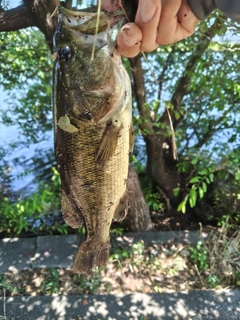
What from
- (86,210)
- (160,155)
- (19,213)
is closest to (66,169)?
(86,210)

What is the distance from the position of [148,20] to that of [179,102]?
9.98 ft

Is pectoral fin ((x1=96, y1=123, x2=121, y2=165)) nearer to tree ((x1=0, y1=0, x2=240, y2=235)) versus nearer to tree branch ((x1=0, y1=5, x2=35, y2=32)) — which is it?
tree ((x1=0, y1=0, x2=240, y2=235))

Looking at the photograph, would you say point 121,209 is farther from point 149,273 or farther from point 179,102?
point 179,102

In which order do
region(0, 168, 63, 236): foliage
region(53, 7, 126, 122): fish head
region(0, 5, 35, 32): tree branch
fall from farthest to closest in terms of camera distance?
region(0, 168, 63, 236): foliage, region(0, 5, 35, 32): tree branch, region(53, 7, 126, 122): fish head

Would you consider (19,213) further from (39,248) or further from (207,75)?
(207,75)

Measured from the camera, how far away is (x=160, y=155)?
4.55 metres

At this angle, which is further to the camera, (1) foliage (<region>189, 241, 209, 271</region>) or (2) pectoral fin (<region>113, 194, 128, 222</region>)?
(1) foliage (<region>189, 241, 209, 271</region>)

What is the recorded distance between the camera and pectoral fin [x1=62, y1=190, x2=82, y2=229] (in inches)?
71.7

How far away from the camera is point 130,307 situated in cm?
315

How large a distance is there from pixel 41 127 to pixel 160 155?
94.1 inches

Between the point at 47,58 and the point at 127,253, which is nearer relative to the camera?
the point at 127,253

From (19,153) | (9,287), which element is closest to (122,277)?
(9,287)

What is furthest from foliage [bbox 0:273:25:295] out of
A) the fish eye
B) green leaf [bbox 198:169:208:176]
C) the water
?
the fish eye

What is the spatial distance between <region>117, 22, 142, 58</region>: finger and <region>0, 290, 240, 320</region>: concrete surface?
262 cm
